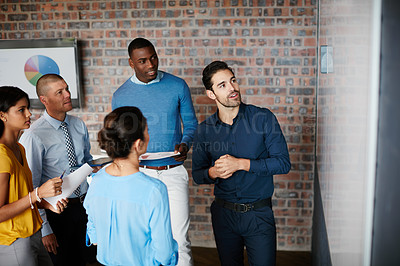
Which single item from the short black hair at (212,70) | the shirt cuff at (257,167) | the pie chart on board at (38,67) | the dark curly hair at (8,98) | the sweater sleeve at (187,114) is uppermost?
the pie chart on board at (38,67)

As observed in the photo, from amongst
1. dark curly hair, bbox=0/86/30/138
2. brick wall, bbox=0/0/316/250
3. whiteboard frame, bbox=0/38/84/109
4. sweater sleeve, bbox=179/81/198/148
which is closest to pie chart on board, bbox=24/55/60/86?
whiteboard frame, bbox=0/38/84/109

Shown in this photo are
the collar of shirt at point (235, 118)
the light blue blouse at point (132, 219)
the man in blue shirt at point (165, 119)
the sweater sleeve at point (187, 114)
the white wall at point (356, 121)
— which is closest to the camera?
the white wall at point (356, 121)

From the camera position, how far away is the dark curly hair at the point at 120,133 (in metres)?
1.45

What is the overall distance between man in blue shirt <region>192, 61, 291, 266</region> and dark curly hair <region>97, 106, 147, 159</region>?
659mm

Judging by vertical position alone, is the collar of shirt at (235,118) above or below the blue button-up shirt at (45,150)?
above

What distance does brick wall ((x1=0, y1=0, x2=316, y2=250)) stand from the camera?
320 centimetres

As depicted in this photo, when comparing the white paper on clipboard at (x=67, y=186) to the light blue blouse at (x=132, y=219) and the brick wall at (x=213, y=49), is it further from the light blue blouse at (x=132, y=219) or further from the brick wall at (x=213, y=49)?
the brick wall at (x=213, y=49)

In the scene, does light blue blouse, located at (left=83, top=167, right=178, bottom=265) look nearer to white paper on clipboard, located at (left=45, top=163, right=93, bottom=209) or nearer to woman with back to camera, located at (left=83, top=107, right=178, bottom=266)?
woman with back to camera, located at (left=83, top=107, right=178, bottom=266)

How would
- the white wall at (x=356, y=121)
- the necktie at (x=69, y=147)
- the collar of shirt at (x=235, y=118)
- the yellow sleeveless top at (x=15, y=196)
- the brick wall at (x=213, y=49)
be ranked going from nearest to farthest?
the white wall at (x=356, y=121) → the yellow sleeveless top at (x=15, y=196) → the collar of shirt at (x=235, y=118) → the necktie at (x=69, y=147) → the brick wall at (x=213, y=49)

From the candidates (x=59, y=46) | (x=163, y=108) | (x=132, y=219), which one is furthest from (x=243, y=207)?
(x=59, y=46)

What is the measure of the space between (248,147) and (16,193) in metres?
1.25

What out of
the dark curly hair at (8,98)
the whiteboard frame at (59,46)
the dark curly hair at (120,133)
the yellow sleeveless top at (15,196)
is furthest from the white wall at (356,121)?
the whiteboard frame at (59,46)

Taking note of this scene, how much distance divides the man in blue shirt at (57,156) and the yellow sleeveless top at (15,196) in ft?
1.06

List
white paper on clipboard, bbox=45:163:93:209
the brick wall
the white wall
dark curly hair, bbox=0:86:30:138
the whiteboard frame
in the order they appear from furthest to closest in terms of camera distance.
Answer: the whiteboard frame < the brick wall < white paper on clipboard, bbox=45:163:93:209 < dark curly hair, bbox=0:86:30:138 < the white wall
